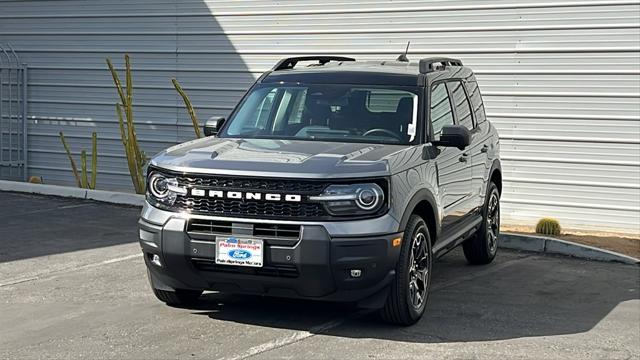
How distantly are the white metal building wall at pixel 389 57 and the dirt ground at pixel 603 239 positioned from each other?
0.32 m

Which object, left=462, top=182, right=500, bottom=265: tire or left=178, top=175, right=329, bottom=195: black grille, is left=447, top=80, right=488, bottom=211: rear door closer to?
left=462, top=182, right=500, bottom=265: tire

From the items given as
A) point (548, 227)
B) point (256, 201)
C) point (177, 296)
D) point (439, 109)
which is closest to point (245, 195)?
point (256, 201)

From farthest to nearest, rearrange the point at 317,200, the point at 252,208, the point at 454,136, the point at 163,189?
1. the point at 454,136
2. the point at 163,189
3. the point at 252,208
4. the point at 317,200

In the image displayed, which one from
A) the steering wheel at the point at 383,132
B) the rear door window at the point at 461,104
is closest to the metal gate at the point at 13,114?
the rear door window at the point at 461,104

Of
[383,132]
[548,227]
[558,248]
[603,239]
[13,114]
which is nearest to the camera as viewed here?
[383,132]

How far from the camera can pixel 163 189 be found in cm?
672

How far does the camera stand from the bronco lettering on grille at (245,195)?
20.6 ft

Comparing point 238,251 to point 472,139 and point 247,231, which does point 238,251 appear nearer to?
point 247,231

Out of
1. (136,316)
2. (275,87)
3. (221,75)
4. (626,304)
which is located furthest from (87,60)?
(626,304)

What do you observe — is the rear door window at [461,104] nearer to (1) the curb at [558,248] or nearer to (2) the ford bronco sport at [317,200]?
(2) the ford bronco sport at [317,200]

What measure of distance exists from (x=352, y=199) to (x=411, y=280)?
2.89 feet

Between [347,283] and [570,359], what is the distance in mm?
1527

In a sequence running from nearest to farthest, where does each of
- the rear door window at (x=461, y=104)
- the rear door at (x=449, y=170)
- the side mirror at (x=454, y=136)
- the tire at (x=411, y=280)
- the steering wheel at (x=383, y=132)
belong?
1. the tire at (x=411, y=280)
2. the side mirror at (x=454, y=136)
3. the steering wheel at (x=383, y=132)
4. the rear door at (x=449, y=170)
5. the rear door window at (x=461, y=104)

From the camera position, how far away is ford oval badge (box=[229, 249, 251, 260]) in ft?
20.6
